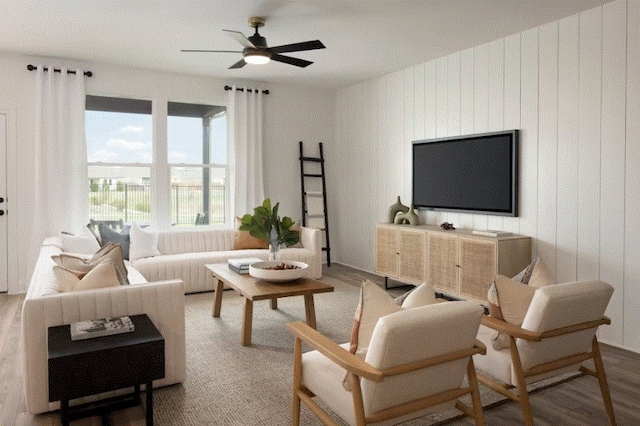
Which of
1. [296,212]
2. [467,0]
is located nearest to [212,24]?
[467,0]

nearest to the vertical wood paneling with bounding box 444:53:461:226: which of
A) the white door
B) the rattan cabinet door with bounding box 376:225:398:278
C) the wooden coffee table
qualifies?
the rattan cabinet door with bounding box 376:225:398:278

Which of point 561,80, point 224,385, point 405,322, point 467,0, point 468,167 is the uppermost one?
point 467,0

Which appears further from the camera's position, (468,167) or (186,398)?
(468,167)

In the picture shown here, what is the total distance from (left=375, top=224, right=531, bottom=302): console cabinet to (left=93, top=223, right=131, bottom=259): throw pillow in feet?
9.46

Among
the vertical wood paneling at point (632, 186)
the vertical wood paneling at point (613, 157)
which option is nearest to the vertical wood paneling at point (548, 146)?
the vertical wood paneling at point (613, 157)

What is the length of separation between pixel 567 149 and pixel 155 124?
15.5 ft

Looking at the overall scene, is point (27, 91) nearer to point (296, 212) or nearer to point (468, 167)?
point (296, 212)

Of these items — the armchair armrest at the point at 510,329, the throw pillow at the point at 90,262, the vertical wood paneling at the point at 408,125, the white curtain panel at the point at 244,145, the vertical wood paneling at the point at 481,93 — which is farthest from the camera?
the white curtain panel at the point at 244,145

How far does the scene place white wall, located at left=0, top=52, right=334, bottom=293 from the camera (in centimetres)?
546

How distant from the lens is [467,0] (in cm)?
375

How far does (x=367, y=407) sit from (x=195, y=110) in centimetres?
545

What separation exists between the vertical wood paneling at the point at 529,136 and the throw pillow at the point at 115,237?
13.7 feet

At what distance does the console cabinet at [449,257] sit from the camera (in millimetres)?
4336

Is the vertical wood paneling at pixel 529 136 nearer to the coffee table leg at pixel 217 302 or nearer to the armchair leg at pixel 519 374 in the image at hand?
the armchair leg at pixel 519 374
